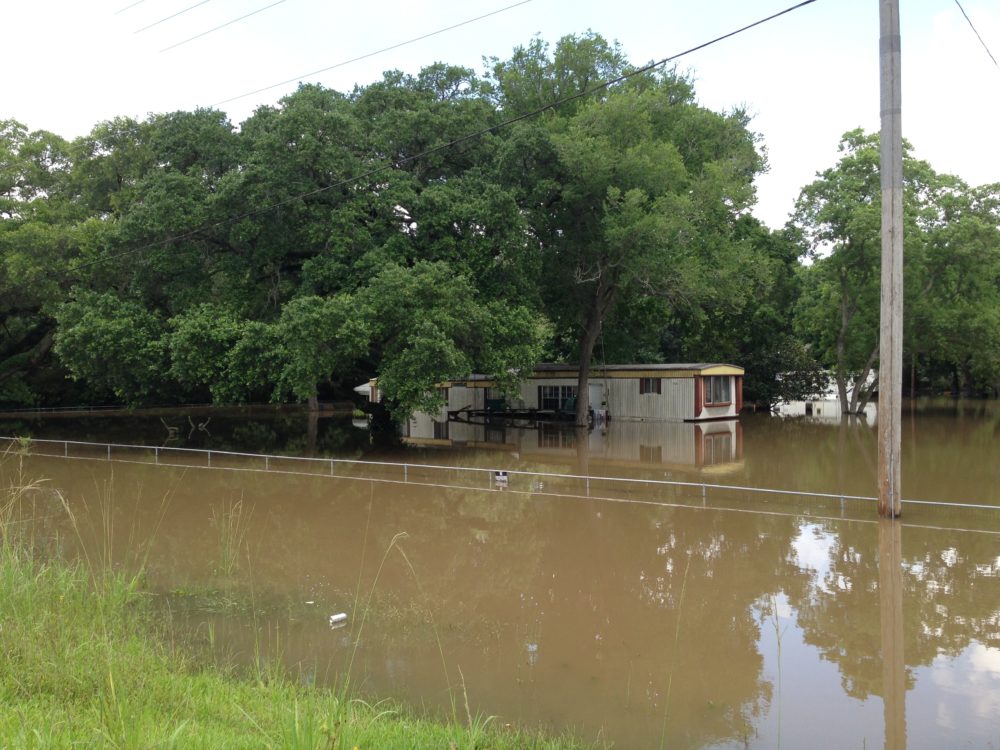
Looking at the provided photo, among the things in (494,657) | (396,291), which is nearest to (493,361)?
(396,291)

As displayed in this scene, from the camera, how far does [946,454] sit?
21938mm

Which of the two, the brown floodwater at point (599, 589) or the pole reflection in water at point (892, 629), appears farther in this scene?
the brown floodwater at point (599, 589)

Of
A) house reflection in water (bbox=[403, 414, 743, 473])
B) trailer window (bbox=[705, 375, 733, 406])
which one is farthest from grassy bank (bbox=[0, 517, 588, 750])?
trailer window (bbox=[705, 375, 733, 406])

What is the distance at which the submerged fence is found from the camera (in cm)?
1392

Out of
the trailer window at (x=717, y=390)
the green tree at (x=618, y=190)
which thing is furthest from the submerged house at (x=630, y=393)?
the green tree at (x=618, y=190)

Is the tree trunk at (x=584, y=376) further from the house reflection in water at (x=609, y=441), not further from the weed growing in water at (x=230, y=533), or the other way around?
the weed growing in water at (x=230, y=533)

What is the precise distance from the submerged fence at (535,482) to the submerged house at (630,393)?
495 inches

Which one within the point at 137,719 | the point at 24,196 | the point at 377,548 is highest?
the point at 24,196

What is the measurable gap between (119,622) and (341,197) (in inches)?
741

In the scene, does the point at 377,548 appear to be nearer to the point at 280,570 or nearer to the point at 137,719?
the point at 280,570

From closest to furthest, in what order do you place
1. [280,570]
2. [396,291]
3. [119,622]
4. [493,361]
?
1. [119,622]
2. [280,570]
3. [396,291]
4. [493,361]

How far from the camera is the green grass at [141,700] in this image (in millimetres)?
3916

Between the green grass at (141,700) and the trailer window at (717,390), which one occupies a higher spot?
the trailer window at (717,390)

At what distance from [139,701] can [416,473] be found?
1394 centimetres
